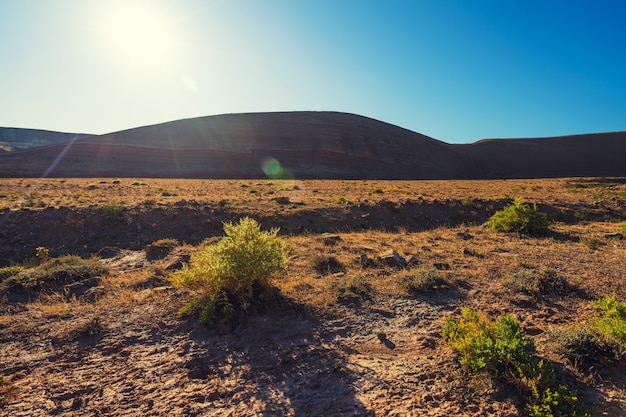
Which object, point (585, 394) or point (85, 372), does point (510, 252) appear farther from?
point (85, 372)

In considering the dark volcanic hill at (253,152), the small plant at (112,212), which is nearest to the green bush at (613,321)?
the small plant at (112,212)

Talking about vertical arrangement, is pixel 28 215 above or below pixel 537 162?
below

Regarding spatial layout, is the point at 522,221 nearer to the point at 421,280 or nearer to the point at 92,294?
the point at 421,280

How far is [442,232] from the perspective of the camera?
12.5 meters

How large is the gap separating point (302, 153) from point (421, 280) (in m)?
59.4

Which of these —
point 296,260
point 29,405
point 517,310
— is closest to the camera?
point 29,405

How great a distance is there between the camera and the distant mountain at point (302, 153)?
172ft

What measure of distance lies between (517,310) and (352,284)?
111 inches

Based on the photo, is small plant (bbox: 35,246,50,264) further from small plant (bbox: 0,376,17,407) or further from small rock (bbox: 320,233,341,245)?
small rock (bbox: 320,233,341,245)

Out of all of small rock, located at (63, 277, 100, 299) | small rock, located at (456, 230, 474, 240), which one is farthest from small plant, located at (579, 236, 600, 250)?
small rock, located at (63, 277, 100, 299)

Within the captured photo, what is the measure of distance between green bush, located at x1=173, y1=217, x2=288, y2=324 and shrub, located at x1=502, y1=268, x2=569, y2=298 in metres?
4.40

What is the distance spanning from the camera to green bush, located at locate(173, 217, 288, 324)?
5609mm

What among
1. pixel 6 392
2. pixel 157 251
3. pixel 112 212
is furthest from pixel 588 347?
pixel 112 212

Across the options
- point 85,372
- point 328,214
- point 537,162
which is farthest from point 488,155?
point 85,372
